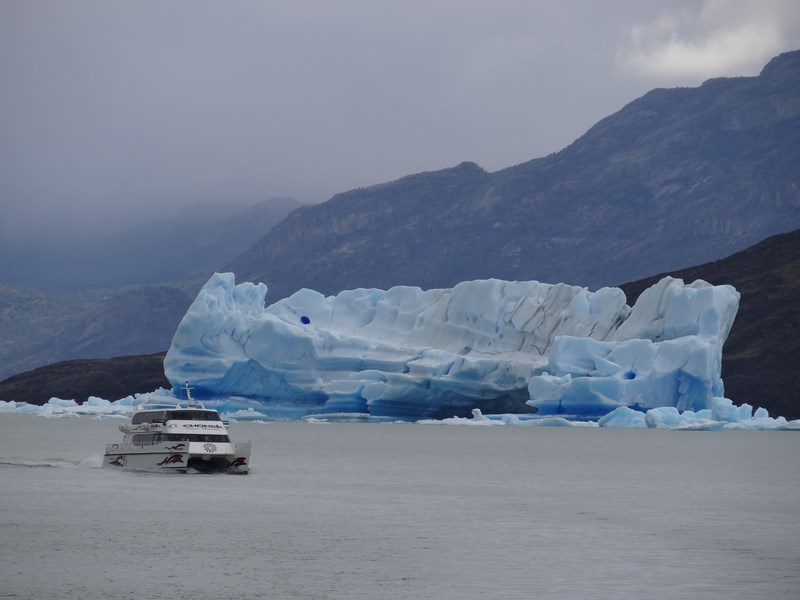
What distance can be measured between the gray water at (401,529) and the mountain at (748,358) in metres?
51.2

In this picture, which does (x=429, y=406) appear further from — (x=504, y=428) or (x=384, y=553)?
(x=384, y=553)

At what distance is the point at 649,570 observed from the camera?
63.6ft

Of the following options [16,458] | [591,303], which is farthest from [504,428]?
[16,458]

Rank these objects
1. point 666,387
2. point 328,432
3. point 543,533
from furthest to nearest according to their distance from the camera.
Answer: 1. point 328,432
2. point 666,387
3. point 543,533

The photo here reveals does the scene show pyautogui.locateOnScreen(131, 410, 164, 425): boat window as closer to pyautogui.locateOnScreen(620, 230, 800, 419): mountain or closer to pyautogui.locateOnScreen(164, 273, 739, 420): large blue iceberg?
pyautogui.locateOnScreen(164, 273, 739, 420): large blue iceberg

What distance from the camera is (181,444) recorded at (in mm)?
35094

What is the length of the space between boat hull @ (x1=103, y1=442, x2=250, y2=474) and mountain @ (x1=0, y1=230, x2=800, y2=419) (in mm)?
61557

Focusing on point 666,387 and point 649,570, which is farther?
point 666,387

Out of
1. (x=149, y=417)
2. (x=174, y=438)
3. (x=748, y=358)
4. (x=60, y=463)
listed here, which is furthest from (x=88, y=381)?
(x=174, y=438)

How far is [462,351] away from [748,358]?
152 feet

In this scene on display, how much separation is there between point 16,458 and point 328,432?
101 ft

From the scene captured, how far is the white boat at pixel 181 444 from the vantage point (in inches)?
1385

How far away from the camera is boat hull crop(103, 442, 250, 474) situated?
115 ft

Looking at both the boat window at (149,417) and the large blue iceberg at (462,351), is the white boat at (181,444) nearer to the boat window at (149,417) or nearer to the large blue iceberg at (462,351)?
the boat window at (149,417)
